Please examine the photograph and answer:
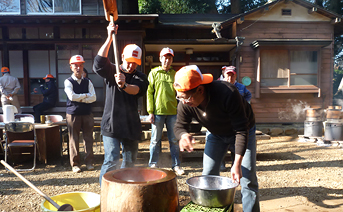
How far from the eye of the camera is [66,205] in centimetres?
231

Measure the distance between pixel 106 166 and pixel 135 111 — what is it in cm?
76

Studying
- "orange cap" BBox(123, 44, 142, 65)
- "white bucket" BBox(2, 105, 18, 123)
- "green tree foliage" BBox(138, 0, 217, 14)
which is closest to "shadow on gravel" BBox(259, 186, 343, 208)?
"orange cap" BBox(123, 44, 142, 65)

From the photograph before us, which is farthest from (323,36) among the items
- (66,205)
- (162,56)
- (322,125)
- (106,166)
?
(66,205)

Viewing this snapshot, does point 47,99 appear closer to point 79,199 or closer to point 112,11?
point 112,11

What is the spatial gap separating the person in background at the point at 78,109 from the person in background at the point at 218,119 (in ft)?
9.68

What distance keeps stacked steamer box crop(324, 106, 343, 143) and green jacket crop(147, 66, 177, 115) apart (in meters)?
5.62

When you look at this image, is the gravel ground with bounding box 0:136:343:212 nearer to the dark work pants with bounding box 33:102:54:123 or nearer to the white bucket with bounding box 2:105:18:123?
the white bucket with bounding box 2:105:18:123

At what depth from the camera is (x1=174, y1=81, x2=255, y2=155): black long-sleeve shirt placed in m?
2.34

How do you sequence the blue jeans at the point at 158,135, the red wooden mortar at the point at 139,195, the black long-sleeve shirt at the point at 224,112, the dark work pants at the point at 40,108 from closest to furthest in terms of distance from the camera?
the red wooden mortar at the point at 139,195 < the black long-sleeve shirt at the point at 224,112 < the blue jeans at the point at 158,135 < the dark work pants at the point at 40,108

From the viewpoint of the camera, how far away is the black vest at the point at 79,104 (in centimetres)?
508

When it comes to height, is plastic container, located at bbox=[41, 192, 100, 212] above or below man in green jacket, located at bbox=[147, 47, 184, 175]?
below

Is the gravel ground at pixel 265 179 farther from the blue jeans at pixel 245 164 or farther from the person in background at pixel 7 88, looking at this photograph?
the person in background at pixel 7 88

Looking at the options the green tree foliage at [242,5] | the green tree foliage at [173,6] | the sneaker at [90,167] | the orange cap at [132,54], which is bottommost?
the sneaker at [90,167]

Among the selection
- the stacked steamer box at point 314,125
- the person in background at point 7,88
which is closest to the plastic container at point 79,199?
the person in background at point 7,88
